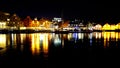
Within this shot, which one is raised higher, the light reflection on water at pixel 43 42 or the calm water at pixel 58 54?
the light reflection on water at pixel 43 42

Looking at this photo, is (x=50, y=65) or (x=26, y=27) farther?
(x=26, y=27)

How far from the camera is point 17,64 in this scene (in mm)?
14914

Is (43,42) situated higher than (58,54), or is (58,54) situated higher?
(43,42)

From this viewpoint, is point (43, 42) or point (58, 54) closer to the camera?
point (58, 54)

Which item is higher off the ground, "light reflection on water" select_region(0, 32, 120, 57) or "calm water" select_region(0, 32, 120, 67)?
"light reflection on water" select_region(0, 32, 120, 57)

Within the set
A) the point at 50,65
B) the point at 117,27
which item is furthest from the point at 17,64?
the point at 117,27

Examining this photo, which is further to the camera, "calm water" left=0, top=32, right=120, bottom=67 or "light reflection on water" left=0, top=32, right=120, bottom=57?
"light reflection on water" left=0, top=32, right=120, bottom=57

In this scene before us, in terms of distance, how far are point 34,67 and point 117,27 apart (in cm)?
13290

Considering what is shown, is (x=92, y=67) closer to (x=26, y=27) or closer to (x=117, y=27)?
(x=26, y=27)

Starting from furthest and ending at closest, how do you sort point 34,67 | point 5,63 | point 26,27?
1. point 26,27
2. point 5,63
3. point 34,67

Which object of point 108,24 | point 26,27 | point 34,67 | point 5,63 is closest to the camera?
point 34,67

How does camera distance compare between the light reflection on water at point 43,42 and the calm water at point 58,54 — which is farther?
the light reflection on water at point 43,42

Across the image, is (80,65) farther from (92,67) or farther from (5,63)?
(5,63)

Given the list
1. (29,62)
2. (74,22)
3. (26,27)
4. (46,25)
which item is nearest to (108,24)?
(74,22)
